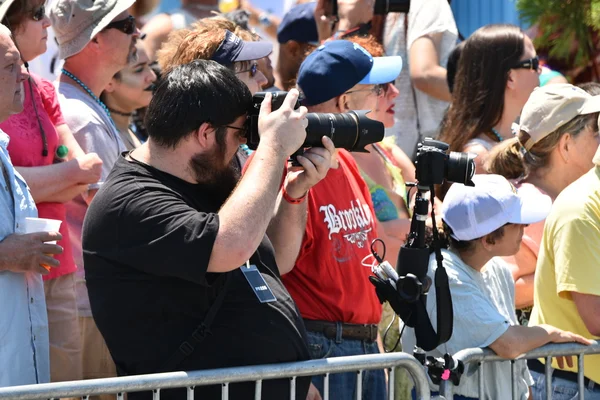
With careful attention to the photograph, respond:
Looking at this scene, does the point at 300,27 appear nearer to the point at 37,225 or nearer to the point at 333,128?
the point at 333,128

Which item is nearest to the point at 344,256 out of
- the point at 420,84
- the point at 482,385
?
the point at 482,385

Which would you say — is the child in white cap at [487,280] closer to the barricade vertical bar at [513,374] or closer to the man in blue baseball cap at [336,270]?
the barricade vertical bar at [513,374]

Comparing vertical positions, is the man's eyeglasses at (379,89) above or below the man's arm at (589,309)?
above

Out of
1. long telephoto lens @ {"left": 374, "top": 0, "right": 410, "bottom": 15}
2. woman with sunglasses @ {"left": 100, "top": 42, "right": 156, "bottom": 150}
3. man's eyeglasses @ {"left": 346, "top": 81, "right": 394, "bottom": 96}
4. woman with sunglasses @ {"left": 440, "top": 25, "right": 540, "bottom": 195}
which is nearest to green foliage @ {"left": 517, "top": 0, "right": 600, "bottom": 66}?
long telephoto lens @ {"left": 374, "top": 0, "right": 410, "bottom": 15}

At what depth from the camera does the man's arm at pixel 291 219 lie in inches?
120

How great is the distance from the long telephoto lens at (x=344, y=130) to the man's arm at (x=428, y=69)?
247cm

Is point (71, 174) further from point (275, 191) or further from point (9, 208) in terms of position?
point (275, 191)

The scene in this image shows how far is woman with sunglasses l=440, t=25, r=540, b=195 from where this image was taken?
195 inches

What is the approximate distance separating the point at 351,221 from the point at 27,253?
1.16m

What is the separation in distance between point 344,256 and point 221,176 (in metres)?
0.73

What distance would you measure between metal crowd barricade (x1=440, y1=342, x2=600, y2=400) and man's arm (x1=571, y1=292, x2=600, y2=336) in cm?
7

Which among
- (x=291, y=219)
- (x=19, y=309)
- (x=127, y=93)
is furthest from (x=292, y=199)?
(x=127, y=93)

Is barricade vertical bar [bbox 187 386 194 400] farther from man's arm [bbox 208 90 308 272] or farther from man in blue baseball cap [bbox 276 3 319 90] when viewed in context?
man in blue baseball cap [bbox 276 3 319 90]

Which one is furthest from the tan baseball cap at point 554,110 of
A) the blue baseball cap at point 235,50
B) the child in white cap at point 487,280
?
the blue baseball cap at point 235,50
